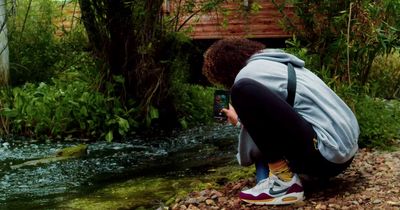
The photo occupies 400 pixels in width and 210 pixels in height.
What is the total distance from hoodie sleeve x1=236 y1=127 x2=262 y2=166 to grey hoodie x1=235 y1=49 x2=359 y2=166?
1.02 feet

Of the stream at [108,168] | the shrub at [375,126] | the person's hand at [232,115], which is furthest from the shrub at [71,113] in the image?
the person's hand at [232,115]

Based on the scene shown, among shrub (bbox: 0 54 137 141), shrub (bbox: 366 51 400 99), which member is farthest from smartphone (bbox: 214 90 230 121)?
shrub (bbox: 366 51 400 99)

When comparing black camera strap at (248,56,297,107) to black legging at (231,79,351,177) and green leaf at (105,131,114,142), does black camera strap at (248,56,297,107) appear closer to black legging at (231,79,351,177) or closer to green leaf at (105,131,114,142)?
black legging at (231,79,351,177)

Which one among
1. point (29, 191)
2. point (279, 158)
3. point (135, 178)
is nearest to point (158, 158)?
point (135, 178)

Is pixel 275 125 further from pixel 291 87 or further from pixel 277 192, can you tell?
pixel 277 192

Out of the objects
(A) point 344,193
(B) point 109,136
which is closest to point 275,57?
(A) point 344,193

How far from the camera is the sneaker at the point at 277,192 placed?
110 inches

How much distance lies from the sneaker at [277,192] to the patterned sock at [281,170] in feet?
0.06

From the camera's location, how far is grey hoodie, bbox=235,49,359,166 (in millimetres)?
2705

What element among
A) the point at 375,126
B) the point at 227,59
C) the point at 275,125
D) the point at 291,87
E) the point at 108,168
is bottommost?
the point at 108,168

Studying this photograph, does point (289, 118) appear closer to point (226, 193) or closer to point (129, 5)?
Result: point (226, 193)

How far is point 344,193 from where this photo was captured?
2.90 metres

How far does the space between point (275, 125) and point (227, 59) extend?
42 cm

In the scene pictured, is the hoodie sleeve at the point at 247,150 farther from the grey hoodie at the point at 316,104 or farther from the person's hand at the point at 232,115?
the grey hoodie at the point at 316,104
